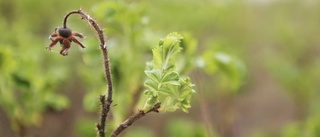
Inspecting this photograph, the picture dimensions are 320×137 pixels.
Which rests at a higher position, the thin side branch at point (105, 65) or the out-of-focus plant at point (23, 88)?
the out-of-focus plant at point (23, 88)

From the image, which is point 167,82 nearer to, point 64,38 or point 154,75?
point 154,75

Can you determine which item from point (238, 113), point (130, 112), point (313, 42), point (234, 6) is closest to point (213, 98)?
point (238, 113)

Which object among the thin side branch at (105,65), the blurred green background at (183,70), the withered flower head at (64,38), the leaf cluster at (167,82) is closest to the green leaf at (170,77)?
the leaf cluster at (167,82)

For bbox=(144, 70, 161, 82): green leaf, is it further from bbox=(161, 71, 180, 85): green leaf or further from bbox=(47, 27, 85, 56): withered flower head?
bbox=(47, 27, 85, 56): withered flower head

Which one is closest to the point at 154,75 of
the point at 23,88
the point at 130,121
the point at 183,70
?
the point at 130,121

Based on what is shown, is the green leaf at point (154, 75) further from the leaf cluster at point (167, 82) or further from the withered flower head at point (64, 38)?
the withered flower head at point (64, 38)

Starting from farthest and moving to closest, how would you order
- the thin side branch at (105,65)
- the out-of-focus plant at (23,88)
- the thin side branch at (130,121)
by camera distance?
the out-of-focus plant at (23,88), the thin side branch at (130,121), the thin side branch at (105,65)

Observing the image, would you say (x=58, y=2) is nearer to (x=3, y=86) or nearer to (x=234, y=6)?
(x=234, y=6)

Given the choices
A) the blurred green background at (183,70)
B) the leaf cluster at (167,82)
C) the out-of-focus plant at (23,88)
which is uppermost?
the blurred green background at (183,70)
